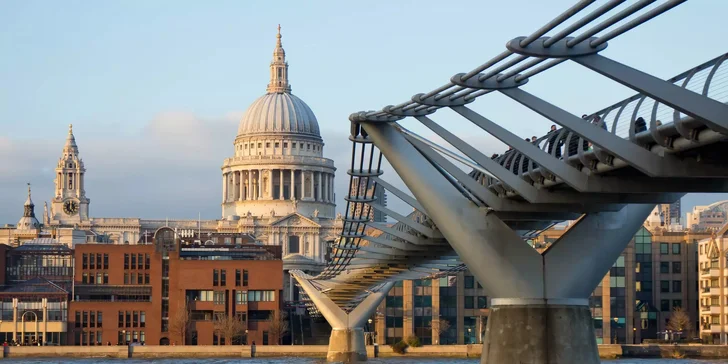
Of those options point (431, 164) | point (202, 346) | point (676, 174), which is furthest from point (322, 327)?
point (676, 174)

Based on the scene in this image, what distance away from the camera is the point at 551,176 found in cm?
3123

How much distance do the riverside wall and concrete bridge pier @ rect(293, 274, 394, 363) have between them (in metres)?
8.37

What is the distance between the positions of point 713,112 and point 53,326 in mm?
91088

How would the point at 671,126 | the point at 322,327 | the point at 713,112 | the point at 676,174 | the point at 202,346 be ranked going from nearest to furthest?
the point at 713,112 < the point at 671,126 < the point at 676,174 < the point at 202,346 < the point at 322,327

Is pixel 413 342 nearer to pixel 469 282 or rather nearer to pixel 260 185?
pixel 469 282

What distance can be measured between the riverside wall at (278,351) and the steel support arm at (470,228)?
57041 millimetres

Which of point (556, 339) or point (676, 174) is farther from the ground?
point (676, 174)

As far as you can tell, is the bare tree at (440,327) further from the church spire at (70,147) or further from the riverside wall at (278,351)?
the church spire at (70,147)

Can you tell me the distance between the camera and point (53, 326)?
10812 centimetres

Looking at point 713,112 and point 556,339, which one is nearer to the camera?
point 713,112

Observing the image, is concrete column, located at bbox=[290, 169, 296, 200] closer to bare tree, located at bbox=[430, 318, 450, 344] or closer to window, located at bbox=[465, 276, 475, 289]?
window, located at bbox=[465, 276, 475, 289]

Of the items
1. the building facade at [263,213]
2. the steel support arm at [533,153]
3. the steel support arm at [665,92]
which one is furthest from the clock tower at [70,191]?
the steel support arm at [665,92]

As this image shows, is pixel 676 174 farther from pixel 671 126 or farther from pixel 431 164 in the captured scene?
pixel 431 164

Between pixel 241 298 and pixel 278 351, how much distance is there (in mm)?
11453
